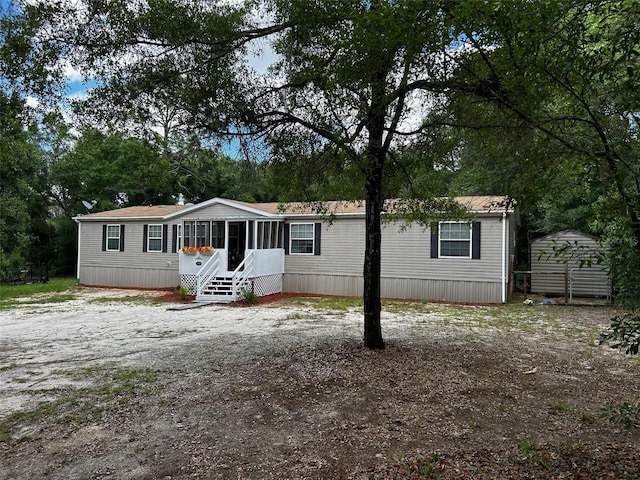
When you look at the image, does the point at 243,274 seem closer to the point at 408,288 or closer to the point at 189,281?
the point at 189,281

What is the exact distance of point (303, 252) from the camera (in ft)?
47.7

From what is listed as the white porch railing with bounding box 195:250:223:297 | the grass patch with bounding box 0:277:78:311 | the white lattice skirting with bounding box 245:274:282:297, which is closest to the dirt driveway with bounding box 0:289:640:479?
the white porch railing with bounding box 195:250:223:297

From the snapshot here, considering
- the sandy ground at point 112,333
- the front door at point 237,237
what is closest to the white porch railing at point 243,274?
the sandy ground at point 112,333

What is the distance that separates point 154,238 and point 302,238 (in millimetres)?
5977

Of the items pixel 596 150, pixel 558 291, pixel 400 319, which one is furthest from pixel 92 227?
pixel 596 150

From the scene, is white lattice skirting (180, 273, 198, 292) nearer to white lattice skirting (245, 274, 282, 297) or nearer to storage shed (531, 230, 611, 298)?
white lattice skirting (245, 274, 282, 297)

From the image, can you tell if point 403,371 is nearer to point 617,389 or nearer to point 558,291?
point 617,389

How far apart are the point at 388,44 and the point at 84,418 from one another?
409 centimetres

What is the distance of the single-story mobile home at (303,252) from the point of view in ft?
39.6

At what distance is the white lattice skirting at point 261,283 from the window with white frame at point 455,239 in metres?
5.42

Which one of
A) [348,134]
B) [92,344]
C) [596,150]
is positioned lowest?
[92,344]

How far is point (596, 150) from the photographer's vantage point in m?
2.89

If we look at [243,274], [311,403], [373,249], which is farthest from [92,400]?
[243,274]

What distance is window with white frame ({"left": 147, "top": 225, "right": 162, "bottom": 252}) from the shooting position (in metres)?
16.3
